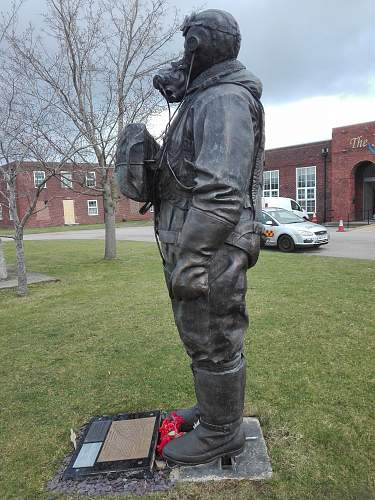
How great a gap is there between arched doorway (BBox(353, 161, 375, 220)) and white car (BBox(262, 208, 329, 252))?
43.6 ft

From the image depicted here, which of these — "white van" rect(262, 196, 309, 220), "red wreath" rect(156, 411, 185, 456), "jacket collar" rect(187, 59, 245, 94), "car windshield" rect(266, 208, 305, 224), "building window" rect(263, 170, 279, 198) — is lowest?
"red wreath" rect(156, 411, 185, 456)

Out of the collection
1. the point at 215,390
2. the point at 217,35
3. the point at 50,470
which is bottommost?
the point at 50,470

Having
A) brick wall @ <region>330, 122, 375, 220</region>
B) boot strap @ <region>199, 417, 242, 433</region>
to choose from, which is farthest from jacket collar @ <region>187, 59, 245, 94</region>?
brick wall @ <region>330, 122, 375, 220</region>

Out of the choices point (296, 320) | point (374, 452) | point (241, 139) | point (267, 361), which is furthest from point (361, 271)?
point (241, 139)

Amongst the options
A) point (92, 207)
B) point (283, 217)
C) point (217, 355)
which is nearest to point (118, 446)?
point (217, 355)

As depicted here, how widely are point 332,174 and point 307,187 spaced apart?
87.9 inches

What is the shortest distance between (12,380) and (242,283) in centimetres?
302

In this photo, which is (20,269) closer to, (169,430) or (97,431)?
(97,431)

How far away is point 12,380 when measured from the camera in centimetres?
418

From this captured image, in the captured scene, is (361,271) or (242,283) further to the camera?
(361,271)

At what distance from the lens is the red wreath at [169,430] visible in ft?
9.02

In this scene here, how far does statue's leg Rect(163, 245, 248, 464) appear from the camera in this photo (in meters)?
2.20

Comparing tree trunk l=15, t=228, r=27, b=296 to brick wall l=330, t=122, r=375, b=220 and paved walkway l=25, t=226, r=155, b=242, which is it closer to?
paved walkway l=25, t=226, r=155, b=242

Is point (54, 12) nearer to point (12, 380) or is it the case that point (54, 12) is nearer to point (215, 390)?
point (12, 380)
